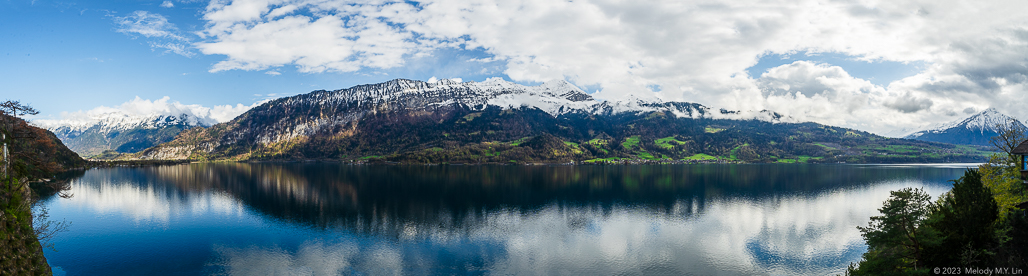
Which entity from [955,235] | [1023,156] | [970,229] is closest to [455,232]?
[955,235]

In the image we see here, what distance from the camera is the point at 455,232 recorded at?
5375 centimetres

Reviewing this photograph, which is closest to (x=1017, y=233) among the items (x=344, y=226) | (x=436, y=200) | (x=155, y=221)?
(x=344, y=226)

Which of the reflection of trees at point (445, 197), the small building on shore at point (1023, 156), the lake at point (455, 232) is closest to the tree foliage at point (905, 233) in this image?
the lake at point (455, 232)

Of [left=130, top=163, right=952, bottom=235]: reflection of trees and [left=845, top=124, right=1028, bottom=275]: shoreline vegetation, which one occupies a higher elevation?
[left=845, top=124, right=1028, bottom=275]: shoreline vegetation

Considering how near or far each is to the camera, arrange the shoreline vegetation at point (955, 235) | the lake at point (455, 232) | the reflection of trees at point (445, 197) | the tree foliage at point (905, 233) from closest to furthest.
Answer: the tree foliage at point (905, 233) < the shoreline vegetation at point (955, 235) < the lake at point (455, 232) < the reflection of trees at point (445, 197)

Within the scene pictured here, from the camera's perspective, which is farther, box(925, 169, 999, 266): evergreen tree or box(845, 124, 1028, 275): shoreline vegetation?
box(925, 169, 999, 266): evergreen tree

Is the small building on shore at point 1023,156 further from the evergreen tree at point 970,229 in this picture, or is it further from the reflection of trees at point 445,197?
the reflection of trees at point 445,197

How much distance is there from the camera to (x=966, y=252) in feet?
84.4

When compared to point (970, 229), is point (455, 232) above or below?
below

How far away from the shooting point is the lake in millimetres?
40219

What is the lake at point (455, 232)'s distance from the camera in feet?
132

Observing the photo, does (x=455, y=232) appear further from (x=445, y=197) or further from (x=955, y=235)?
(x=955, y=235)

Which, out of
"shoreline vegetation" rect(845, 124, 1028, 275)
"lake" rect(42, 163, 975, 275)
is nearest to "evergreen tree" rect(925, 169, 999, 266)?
"shoreline vegetation" rect(845, 124, 1028, 275)

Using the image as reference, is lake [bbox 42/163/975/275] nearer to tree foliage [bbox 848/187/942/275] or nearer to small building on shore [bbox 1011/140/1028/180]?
tree foliage [bbox 848/187/942/275]
